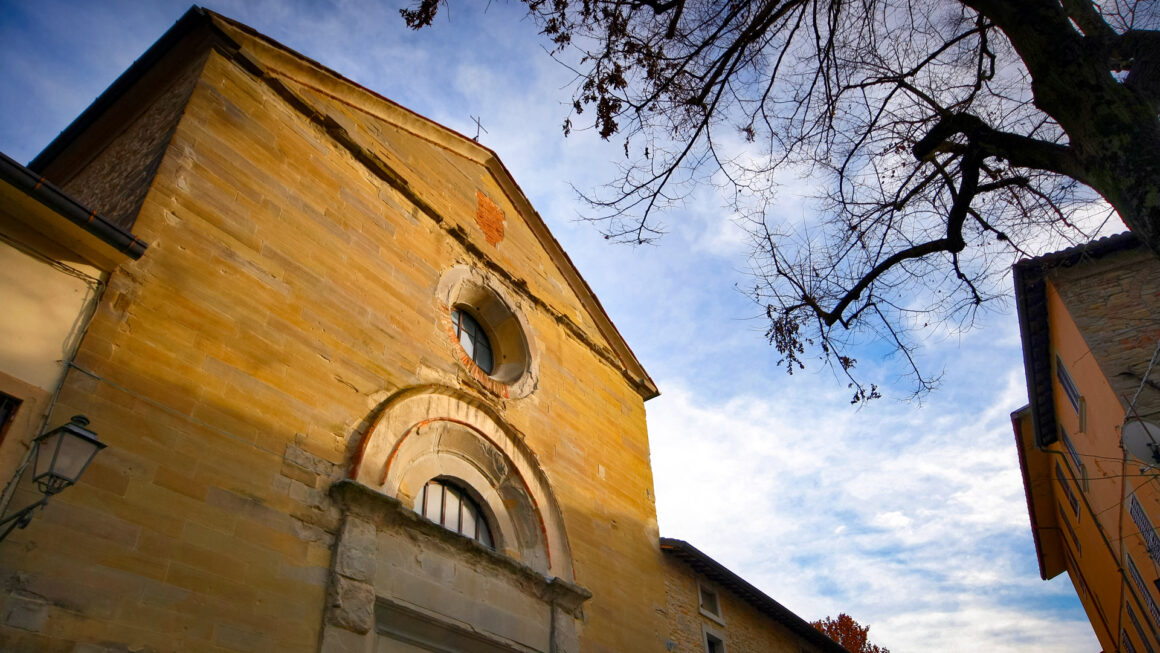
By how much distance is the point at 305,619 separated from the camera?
4.59m

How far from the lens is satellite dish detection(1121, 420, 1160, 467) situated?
687cm

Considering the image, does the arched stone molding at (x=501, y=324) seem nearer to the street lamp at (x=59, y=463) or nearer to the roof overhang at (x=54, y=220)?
the roof overhang at (x=54, y=220)

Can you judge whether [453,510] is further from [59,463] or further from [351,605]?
[59,463]

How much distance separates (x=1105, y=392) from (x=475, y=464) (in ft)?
25.4

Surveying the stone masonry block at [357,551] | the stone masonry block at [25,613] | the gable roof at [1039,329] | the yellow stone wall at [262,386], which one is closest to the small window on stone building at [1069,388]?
Result: the gable roof at [1039,329]

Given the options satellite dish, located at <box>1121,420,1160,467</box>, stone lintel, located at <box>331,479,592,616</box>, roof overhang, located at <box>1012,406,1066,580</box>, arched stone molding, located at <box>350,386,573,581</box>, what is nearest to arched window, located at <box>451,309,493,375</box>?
arched stone molding, located at <box>350,386,573,581</box>

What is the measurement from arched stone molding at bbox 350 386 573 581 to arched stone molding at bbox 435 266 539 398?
31.2 inches

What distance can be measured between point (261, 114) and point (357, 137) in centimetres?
115

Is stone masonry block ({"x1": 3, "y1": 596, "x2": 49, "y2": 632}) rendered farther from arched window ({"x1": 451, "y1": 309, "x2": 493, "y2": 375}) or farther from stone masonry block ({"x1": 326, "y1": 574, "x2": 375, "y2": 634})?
arched window ({"x1": 451, "y1": 309, "x2": 493, "y2": 375})

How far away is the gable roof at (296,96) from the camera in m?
6.38

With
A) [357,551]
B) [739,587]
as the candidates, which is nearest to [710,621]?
[739,587]

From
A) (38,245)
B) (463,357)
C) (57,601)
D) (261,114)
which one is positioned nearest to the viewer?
(57,601)

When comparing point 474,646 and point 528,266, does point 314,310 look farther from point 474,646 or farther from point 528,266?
point 528,266

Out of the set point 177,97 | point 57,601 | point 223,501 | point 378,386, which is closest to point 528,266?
point 378,386
